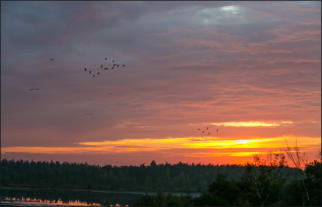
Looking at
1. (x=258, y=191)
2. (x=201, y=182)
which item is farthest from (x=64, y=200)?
(x=201, y=182)

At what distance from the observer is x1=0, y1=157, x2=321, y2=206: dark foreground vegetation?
44.2m

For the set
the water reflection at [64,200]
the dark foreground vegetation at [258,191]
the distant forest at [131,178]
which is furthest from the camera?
the distant forest at [131,178]

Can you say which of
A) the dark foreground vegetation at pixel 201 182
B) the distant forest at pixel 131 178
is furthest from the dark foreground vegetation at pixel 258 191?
the distant forest at pixel 131 178

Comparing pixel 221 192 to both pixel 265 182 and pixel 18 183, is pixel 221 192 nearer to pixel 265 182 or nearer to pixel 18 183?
pixel 265 182

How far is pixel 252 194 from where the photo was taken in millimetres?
44844

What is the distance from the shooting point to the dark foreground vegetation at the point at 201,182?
4416 cm

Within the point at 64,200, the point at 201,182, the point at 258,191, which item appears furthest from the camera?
the point at 201,182

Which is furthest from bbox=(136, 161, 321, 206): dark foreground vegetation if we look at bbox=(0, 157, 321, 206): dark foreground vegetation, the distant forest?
the distant forest

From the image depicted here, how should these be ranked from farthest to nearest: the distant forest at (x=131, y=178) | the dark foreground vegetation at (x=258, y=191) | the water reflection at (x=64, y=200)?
the distant forest at (x=131, y=178) < the water reflection at (x=64, y=200) < the dark foreground vegetation at (x=258, y=191)

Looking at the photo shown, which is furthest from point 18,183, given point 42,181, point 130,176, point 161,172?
point 161,172

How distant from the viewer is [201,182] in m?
152

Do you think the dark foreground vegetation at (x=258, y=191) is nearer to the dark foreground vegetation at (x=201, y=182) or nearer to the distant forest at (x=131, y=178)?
the dark foreground vegetation at (x=201, y=182)

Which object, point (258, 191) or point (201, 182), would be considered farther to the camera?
point (201, 182)

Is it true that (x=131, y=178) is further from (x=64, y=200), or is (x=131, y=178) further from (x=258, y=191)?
(x=258, y=191)
